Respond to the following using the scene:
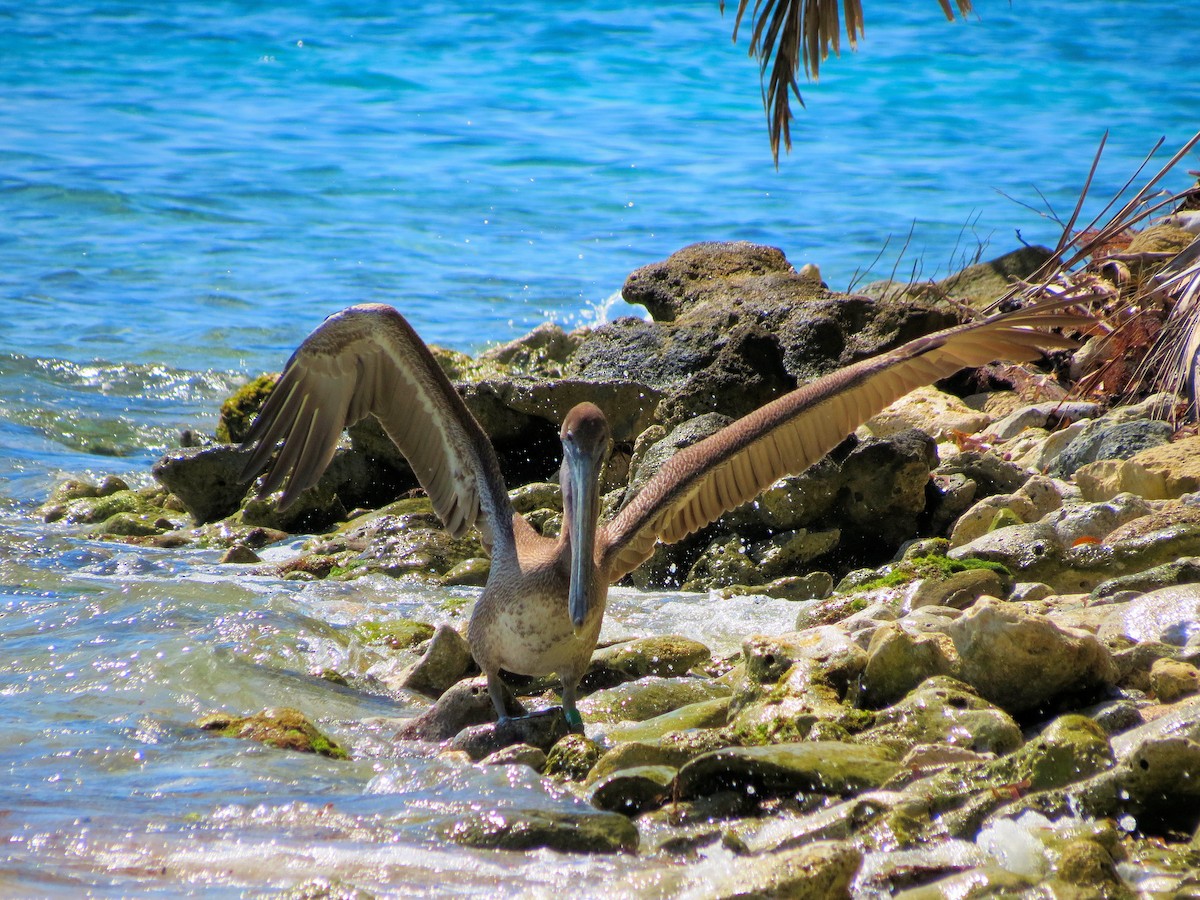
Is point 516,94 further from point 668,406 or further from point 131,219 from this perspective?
point 668,406

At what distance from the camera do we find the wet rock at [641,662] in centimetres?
597

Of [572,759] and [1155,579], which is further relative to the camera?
[1155,579]

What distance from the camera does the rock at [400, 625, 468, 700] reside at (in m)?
6.14

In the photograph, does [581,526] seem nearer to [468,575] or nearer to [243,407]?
[468,575]

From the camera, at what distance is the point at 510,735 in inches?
199

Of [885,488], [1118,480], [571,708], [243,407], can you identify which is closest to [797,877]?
[571,708]

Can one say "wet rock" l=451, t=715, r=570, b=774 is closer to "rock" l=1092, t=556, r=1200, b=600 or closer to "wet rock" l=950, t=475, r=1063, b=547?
"rock" l=1092, t=556, r=1200, b=600

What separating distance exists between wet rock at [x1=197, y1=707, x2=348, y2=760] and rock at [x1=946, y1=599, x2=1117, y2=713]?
2.27 meters

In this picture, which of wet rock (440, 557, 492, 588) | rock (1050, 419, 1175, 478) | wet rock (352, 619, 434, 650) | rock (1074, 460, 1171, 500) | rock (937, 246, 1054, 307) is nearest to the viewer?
wet rock (352, 619, 434, 650)

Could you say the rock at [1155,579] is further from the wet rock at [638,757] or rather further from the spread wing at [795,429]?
the wet rock at [638,757]

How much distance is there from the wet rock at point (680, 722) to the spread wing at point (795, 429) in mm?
685

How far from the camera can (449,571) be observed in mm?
7918

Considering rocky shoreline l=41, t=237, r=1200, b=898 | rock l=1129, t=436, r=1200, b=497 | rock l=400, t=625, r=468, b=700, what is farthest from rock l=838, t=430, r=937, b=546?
rock l=400, t=625, r=468, b=700

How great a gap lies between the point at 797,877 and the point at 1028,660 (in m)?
1.48
